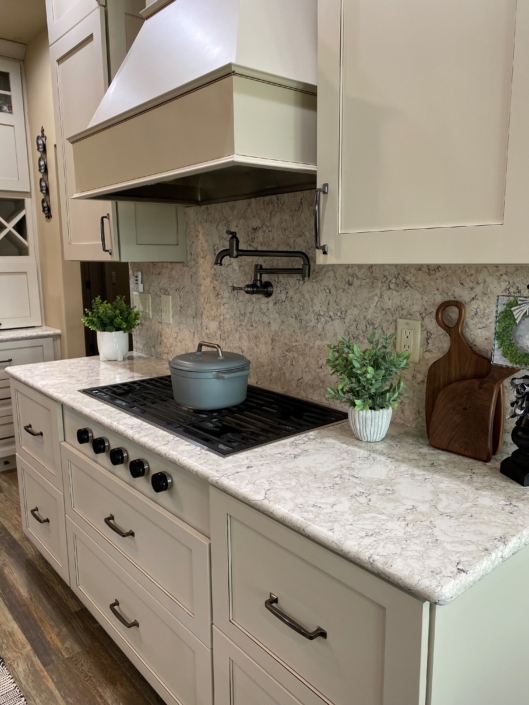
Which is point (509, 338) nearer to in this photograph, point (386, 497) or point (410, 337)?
point (410, 337)

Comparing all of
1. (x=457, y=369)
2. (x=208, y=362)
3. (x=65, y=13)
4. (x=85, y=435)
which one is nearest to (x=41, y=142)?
(x=65, y=13)

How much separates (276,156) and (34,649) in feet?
6.21

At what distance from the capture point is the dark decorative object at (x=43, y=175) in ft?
11.4

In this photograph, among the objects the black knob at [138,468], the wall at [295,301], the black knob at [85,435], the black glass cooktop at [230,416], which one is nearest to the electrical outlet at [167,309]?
the wall at [295,301]

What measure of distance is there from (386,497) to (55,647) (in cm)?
155

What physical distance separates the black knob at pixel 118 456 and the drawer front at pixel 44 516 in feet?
2.12

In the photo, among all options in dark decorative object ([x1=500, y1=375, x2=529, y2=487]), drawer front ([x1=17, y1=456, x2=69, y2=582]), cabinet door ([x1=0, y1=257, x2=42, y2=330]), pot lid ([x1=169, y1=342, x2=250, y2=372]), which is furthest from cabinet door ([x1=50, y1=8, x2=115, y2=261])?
dark decorative object ([x1=500, y1=375, x2=529, y2=487])

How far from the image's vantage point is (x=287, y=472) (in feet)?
3.96

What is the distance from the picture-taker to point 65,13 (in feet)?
7.38

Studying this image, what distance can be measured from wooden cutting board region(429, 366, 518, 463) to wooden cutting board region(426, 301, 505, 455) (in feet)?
0.06

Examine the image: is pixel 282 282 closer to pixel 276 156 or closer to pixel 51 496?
pixel 276 156

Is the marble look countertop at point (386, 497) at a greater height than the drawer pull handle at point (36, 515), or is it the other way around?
the marble look countertop at point (386, 497)

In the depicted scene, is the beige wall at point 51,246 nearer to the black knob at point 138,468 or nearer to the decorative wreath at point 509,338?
the black knob at point 138,468

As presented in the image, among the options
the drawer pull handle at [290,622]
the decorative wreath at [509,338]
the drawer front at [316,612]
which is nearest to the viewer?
the drawer front at [316,612]
